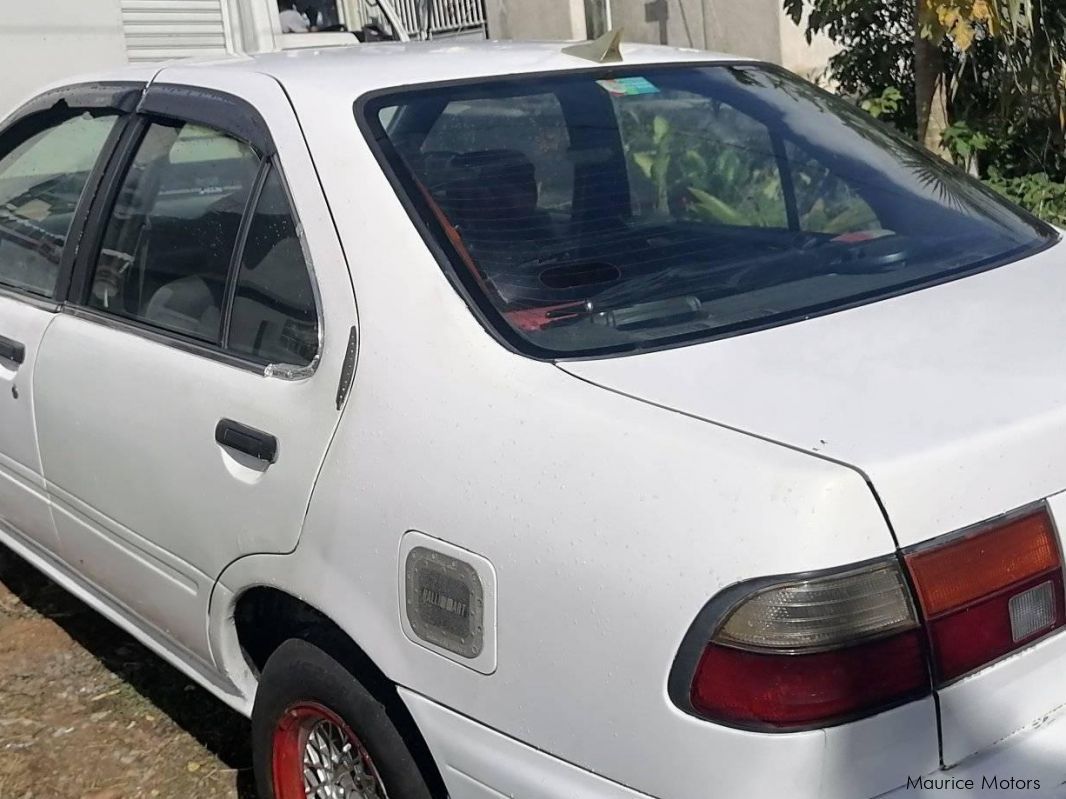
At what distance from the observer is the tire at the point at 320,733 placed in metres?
2.18

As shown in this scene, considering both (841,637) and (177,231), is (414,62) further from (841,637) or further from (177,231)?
(841,637)

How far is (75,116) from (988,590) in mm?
2699

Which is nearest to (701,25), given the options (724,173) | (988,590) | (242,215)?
(724,173)

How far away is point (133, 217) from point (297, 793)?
1425mm

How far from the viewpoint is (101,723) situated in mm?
3523

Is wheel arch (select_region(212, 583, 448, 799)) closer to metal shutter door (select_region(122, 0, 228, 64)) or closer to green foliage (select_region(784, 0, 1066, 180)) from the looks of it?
green foliage (select_region(784, 0, 1066, 180))

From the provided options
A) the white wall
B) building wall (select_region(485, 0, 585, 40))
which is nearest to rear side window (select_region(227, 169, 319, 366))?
building wall (select_region(485, 0, 585, 40))

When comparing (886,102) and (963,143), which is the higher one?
(886,102)

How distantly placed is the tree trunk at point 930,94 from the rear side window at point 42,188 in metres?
3.77

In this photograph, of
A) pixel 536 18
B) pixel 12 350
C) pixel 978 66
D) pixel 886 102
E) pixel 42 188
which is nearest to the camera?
pixel 12 350

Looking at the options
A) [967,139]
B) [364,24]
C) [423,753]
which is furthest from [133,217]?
[364,24]

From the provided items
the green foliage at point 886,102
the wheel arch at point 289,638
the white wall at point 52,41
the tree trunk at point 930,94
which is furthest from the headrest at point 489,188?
the white wall at point 52,41

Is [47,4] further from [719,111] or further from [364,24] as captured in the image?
[719,111]

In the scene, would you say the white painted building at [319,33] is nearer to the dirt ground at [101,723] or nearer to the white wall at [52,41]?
the white wall at [52,41]
